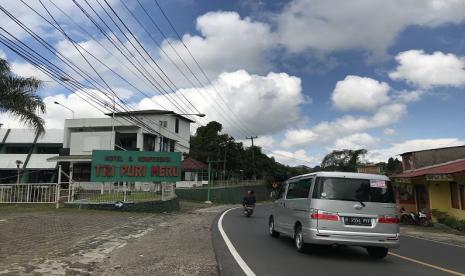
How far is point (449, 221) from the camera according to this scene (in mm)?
24016

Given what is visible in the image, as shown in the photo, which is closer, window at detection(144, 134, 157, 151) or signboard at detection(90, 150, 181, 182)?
signboard at detection(90, 150, 181, 182)

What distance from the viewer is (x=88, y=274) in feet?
28.8

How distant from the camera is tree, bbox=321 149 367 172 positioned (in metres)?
86.9

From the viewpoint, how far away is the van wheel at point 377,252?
11.7 meters

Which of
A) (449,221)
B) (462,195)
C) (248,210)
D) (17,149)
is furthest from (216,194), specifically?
(462,195)

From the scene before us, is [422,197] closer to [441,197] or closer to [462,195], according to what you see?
[441,197]

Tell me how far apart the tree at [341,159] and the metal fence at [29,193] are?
67.1m

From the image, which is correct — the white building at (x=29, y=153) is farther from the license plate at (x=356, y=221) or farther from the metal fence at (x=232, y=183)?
the license plate at (x=356, y=221)

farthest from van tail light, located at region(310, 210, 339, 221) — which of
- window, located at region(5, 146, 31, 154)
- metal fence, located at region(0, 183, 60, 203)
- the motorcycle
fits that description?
window, located at region(5, 146, 31, 154)

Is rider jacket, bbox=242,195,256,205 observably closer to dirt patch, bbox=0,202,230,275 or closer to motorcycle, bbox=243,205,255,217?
motorcycle, bbox=243,205,255,217

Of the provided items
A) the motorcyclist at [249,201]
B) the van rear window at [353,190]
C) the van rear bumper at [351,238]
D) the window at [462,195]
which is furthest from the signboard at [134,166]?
the van rear bumper at [351,238]

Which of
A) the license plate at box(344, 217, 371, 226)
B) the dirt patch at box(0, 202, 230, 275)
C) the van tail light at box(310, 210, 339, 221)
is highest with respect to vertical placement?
the van tail light at box(310, 210, 339, 221)

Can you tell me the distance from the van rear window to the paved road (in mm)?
1436

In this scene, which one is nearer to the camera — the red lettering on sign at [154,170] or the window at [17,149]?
the red lettering on sign at [154,170]
